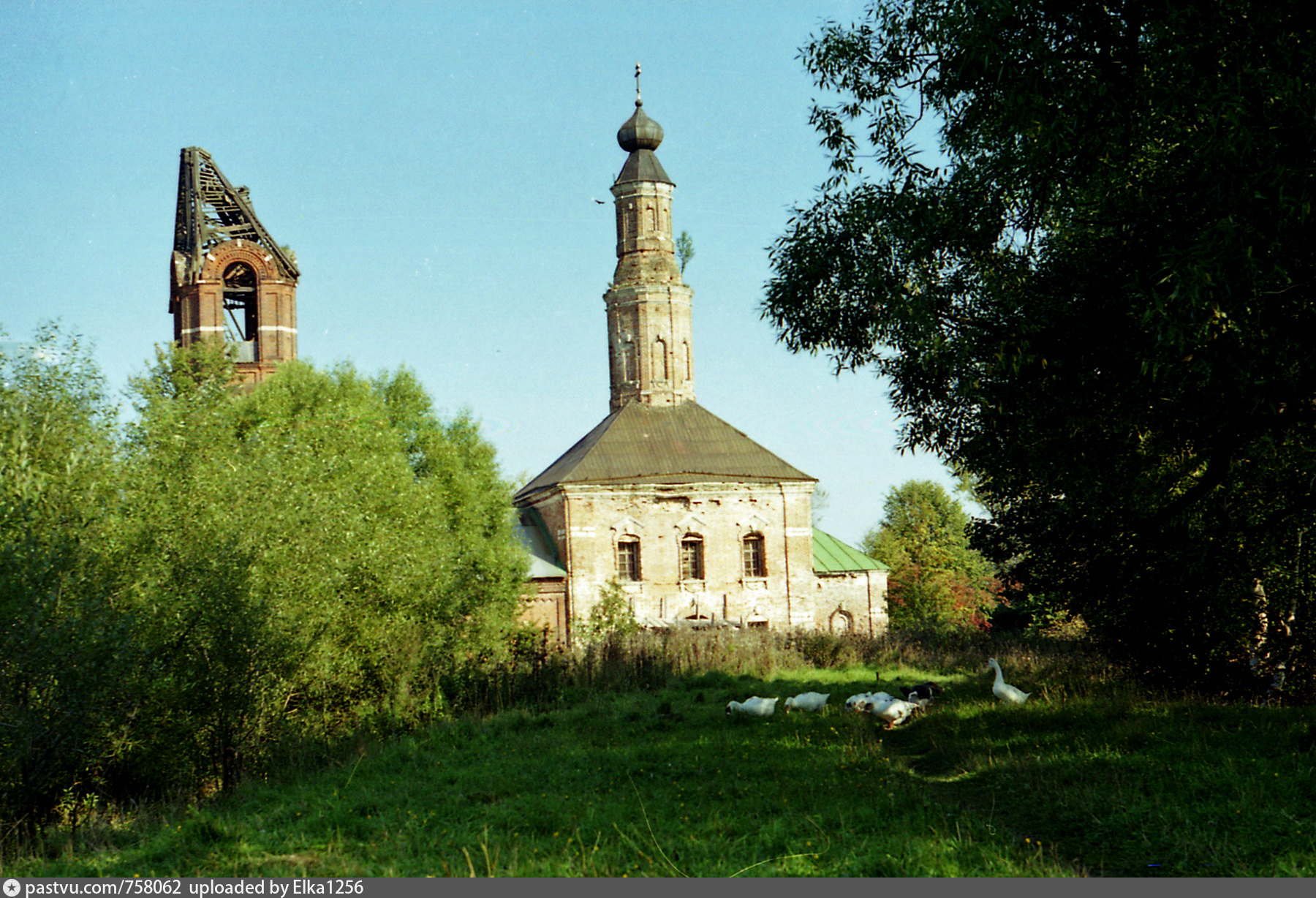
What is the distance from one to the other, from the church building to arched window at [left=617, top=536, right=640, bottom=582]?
36 millimetres

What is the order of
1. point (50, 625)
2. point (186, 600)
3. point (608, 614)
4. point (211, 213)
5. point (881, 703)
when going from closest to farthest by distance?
1. point (50, 625)
2. point (186, 600)
3. point (881, 703)
4. point (608, 614)
5. point (211, 213)

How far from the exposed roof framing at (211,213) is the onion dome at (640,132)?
1465 cm

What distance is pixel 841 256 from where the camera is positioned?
35.4 ft

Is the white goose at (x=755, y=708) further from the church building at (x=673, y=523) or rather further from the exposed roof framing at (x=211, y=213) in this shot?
the exposed roof framing at (x=211, y=213)

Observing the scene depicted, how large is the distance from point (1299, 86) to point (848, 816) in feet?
21.6

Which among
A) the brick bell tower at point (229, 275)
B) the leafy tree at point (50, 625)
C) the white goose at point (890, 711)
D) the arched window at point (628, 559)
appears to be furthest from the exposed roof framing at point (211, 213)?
the white goose at point (890, 711)

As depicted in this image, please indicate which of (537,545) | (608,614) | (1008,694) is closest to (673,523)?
(608,614)

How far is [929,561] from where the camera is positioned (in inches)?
2199

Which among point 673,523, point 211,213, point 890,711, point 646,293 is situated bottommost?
point 890,711

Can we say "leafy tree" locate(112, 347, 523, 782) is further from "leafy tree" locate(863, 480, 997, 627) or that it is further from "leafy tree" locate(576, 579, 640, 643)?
"leafy tree" locate(863, 480, 997, 627)

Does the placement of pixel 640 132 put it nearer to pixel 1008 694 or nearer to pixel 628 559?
pixel 628 559

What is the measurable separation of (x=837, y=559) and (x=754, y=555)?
3.59 metres

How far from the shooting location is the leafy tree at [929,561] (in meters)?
54.2

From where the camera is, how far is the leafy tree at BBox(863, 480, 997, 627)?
178ft
